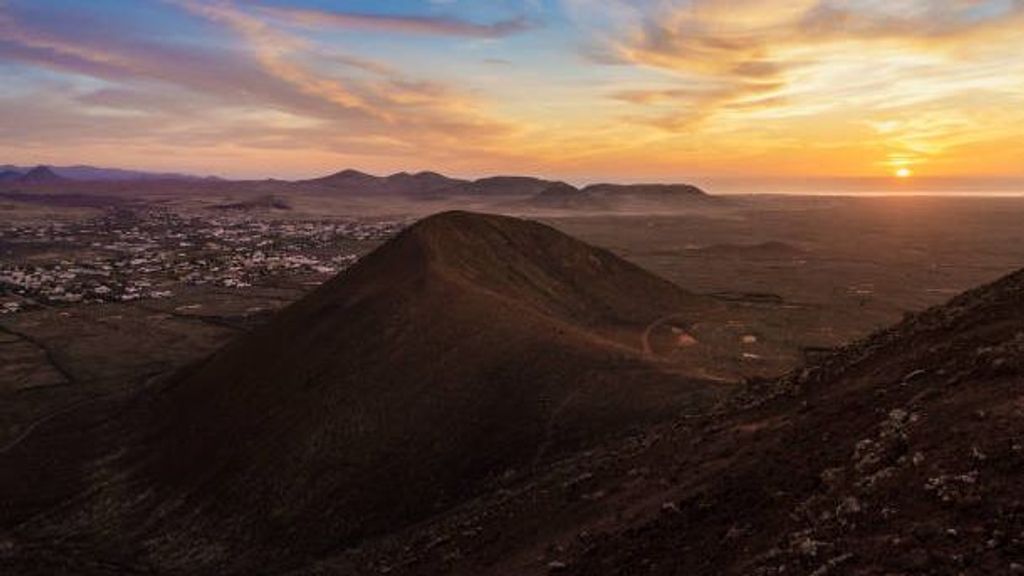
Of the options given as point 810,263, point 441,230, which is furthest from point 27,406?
point 810,263

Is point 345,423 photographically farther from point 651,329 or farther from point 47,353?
point 47,353

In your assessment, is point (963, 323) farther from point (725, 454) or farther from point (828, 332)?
point (828, 332)

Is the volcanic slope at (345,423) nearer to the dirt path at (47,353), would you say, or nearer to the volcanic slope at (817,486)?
the volcanic slope at (817,486)

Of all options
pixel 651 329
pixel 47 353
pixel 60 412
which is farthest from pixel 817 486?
pixel 47 353

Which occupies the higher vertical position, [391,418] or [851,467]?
[851,467]

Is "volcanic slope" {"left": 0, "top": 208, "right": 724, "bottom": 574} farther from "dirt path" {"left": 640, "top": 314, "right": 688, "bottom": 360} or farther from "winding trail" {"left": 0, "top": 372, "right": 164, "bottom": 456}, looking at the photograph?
"winding trail" {"left": 0, "top": 372, "right": 164, "bottom": 456}

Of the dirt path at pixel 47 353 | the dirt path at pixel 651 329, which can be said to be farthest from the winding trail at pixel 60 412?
the dirt path at pixel 651 329

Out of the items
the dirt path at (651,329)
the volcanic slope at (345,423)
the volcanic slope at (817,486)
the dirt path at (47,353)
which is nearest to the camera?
the volcanic slope at (817,486)
